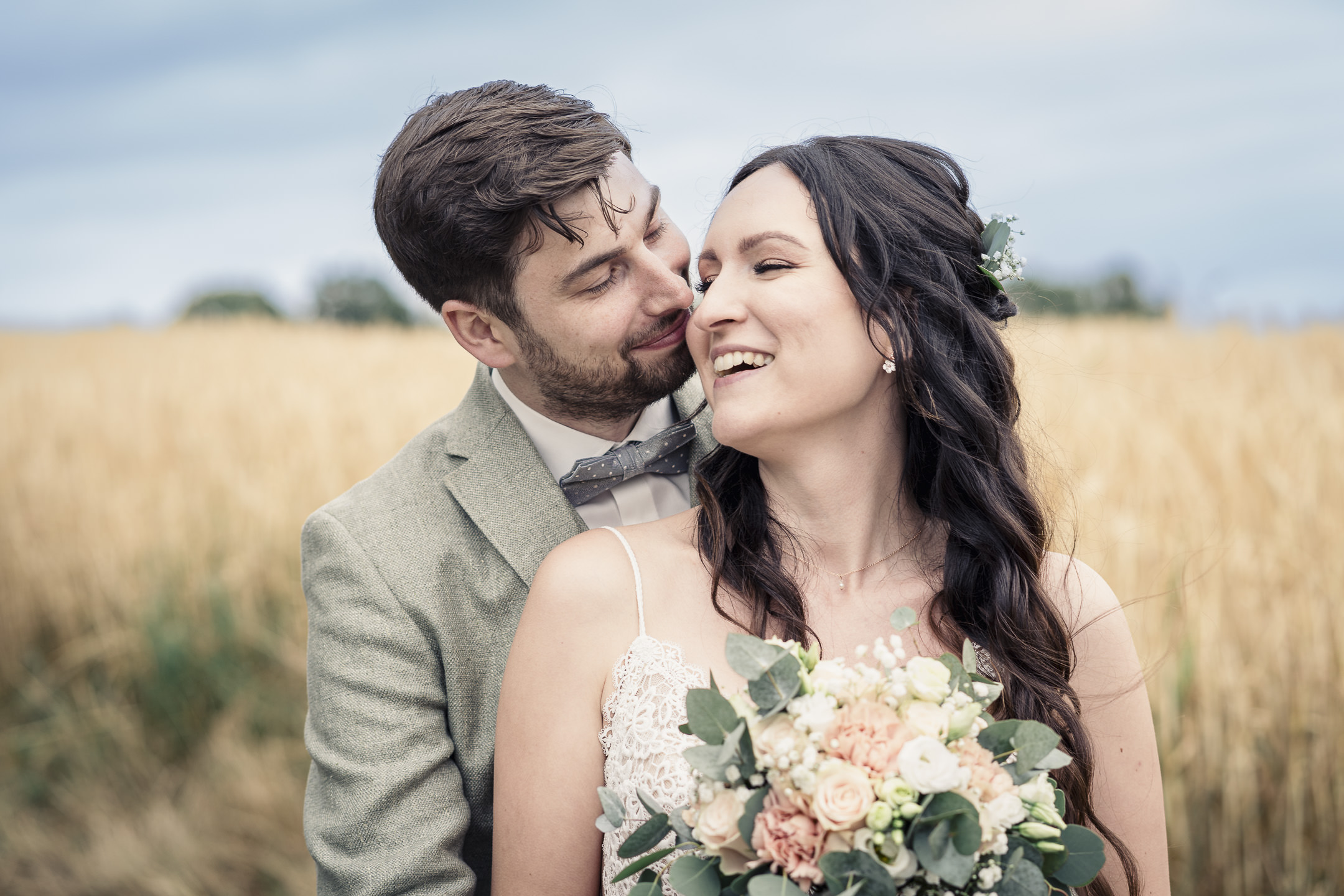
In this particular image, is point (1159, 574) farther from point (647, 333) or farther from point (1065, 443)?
point (647, 333)

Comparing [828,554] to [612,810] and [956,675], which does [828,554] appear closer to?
[956,675]

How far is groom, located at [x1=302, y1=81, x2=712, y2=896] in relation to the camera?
2646 millimetres

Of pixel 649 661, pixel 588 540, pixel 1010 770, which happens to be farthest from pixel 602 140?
pixel 1010 770

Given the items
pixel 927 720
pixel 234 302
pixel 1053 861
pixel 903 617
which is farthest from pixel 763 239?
pixel 234 302

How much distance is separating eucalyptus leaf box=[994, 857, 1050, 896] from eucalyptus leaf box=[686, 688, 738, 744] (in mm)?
479

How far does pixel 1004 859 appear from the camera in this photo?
1543mm

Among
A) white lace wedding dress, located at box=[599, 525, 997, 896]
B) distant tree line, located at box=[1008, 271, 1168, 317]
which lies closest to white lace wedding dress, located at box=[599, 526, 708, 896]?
white lace wedding dress, located at box=[599, 525, 997, 896]

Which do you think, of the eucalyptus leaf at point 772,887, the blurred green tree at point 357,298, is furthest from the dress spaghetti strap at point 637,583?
the blurred green tree at point 357,298

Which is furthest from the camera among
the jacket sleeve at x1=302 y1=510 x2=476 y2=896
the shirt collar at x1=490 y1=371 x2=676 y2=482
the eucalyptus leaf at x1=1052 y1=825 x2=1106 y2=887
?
the shirt collar at x1=490 y1=371 x2=676 y2=482

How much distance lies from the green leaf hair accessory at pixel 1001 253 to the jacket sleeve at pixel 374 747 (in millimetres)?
1814

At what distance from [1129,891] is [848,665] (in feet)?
2.67

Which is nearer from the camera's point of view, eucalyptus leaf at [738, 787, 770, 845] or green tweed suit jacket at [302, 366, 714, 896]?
eucalyptus leaf at [738, 787, 770, 845]

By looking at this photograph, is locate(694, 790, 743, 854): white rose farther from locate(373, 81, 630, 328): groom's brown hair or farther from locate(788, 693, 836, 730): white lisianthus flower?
locate(373, 81, 630, 328): groom's brown hair

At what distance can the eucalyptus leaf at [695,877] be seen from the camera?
5.02 feet
